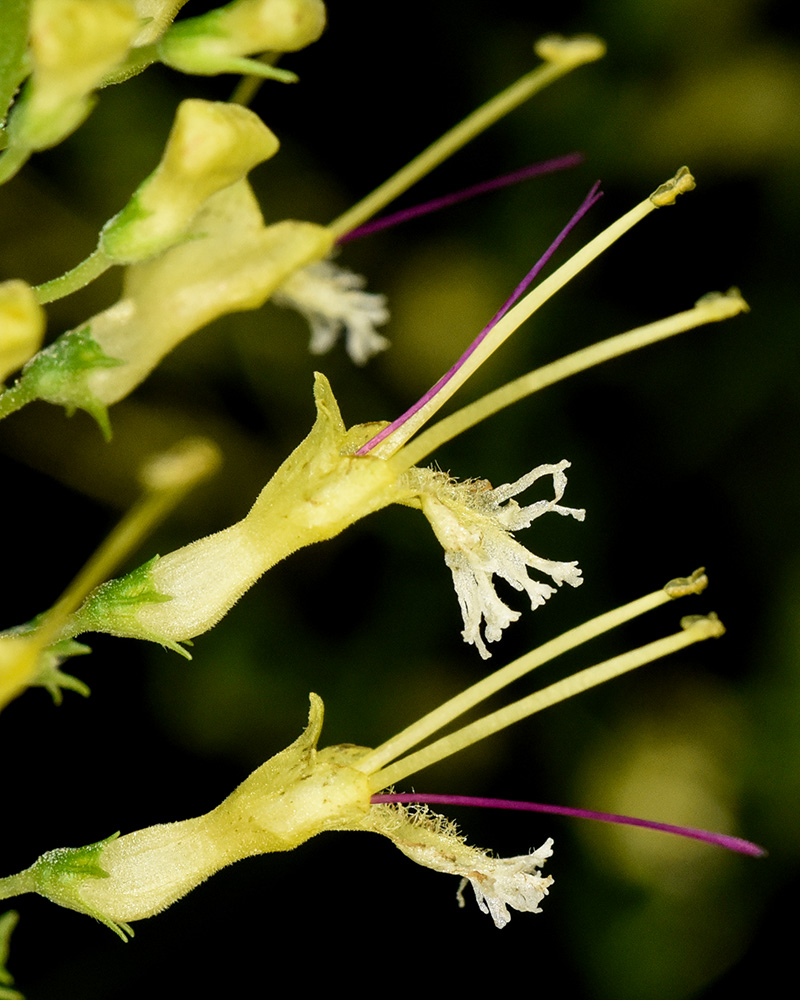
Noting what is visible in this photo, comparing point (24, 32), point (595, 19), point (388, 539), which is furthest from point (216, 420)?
point (24, 32)

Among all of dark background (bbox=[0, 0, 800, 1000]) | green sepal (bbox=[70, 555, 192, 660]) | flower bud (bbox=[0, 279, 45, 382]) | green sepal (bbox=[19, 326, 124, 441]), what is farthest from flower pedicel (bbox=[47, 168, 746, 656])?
dark background (bbox=[0, 0, 800, 1000])

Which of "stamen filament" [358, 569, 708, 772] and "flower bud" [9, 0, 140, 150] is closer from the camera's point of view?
"flower bud" [9, 0, 140, 150]

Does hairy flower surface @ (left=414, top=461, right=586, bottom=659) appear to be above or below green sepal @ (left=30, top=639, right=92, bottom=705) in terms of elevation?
below

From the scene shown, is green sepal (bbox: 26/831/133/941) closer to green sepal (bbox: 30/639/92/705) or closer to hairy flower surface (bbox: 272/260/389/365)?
green sepal (bbox: 30/639/92/705)

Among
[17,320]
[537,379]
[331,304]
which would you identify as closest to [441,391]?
[537,379]

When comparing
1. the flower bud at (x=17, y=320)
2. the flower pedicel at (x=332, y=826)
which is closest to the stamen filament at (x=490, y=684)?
the flower pedicel at (x=332, y=826)
